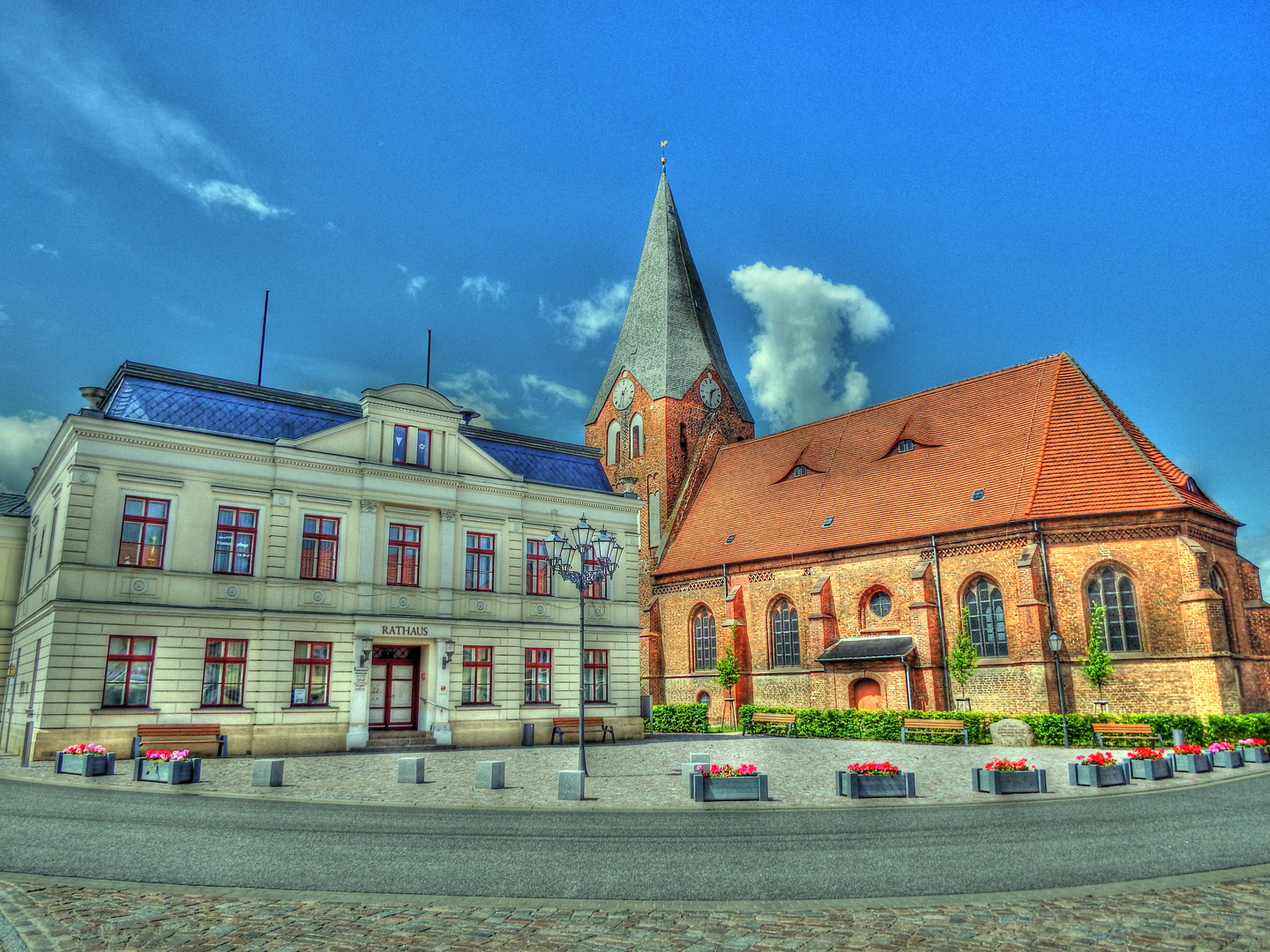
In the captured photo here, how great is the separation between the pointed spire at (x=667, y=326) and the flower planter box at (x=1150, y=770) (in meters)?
35.5

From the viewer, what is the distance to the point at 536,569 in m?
31.8

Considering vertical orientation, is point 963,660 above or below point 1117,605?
below

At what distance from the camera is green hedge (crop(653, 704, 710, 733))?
131ft

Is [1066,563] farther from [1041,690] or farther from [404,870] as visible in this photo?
[404,870]

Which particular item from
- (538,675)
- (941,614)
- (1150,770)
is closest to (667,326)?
(941,614)

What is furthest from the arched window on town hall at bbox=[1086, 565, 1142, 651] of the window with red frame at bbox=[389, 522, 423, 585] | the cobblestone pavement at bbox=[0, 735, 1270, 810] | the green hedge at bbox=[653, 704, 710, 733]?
the window with red frame at bbox=[389, 522, 423, 585]

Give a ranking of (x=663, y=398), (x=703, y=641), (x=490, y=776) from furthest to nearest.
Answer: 1. (x=663, y=398)
2. (x=703, y=641)
3. (x=490, y=776)

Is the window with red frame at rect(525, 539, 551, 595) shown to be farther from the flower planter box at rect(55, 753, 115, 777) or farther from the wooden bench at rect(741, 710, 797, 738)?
the flower planter box at rect(55, 753, 115, 777)

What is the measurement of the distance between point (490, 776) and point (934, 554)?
24.9 meters

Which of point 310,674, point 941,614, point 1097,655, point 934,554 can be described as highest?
point 934,554

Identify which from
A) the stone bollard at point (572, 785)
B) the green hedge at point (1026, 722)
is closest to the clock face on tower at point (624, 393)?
the green hedge at point (1026, 722)

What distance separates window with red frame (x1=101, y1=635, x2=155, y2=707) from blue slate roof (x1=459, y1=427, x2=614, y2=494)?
39.6 ft

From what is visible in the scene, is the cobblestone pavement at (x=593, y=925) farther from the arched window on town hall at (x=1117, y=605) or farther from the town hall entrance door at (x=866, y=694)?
the town hall entrance door at (x=866, y=694)

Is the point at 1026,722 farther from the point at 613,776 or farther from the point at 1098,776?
the point at 613,776
